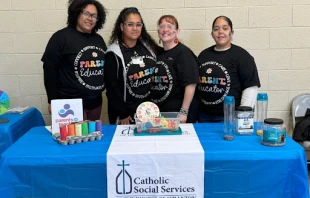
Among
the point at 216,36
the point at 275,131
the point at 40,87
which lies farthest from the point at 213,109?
the point at 40,87

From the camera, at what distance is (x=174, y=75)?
7.14 feet

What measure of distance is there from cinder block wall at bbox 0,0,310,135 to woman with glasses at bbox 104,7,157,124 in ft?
1.89

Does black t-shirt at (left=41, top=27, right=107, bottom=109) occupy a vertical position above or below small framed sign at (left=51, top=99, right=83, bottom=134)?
above

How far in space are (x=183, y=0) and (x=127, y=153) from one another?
173 cm

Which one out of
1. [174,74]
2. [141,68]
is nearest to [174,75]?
[174,74]

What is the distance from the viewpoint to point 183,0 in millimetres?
2768

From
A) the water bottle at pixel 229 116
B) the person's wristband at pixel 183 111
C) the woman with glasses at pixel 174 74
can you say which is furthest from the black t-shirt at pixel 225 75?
the water bottle at pixel 229 116

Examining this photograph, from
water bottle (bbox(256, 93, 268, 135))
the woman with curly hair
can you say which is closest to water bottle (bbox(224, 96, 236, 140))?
water bottle (bbox(256, 93, 268, 135))

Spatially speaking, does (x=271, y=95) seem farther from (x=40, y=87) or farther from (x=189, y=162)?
(x=40, y=87)

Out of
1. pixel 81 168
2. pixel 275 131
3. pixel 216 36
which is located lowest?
pixel 81 168

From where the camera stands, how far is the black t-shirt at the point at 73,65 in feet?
7.29

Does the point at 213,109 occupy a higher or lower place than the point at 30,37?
lower

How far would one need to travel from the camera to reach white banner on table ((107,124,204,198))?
1.47 m

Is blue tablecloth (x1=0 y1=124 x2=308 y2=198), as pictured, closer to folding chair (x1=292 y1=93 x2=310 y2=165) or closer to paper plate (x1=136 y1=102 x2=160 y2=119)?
paper plate (x1=136 y1=102 x2=160 y2=119)
